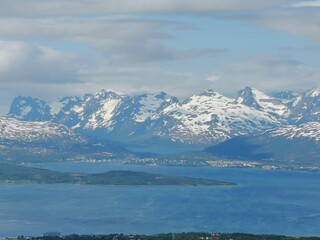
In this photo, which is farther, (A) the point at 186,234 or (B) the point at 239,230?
(B) the point at 239,230

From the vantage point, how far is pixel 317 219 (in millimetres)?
188250

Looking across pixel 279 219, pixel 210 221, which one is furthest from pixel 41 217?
pixel 279 219

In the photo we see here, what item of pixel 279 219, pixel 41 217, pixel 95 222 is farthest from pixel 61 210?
pixel 279 219

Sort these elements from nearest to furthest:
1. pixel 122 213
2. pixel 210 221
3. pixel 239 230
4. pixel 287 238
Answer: pixel 287 238 < pixel 239 230 < pixel 210 221 < pixel 122 213

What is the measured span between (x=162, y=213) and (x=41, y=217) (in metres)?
24.3

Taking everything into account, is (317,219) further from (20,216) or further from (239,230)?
(20,216)

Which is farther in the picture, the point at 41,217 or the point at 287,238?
the point at 41,217

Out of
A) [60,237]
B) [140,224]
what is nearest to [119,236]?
[60,237]

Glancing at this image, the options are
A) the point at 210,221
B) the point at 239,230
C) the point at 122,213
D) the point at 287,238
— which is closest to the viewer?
the point at 287,238

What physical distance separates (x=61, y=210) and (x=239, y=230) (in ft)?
154

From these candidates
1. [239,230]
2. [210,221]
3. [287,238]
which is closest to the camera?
[287,238]

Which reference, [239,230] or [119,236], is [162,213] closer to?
[239,230]

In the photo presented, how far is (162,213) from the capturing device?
194875 millimetres

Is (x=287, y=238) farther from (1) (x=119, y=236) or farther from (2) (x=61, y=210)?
(2) (x=61, y=210)
